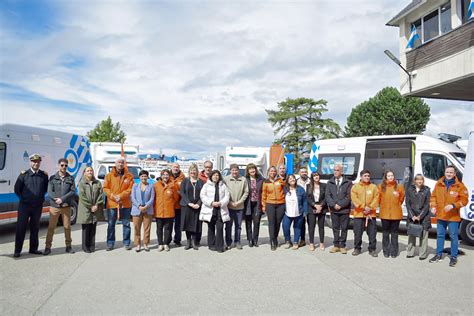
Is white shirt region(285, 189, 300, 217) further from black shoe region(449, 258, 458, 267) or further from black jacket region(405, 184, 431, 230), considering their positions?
black shoe region(449, 258, 458, 267)

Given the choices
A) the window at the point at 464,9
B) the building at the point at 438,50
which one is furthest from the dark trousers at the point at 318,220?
the window at the point at 464,9

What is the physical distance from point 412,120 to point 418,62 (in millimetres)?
27469

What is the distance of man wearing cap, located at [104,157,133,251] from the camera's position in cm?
832

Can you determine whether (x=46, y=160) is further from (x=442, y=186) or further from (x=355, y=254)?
(x=442, y=186)

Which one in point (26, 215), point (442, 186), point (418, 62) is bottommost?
point (26, 215)

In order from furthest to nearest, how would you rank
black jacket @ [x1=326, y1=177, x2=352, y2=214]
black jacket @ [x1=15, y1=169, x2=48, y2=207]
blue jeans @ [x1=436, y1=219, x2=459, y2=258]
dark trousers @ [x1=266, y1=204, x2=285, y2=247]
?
1. dark trousers @ [x1=266, y1=204, x2=285, y2=247]
2. black jacket @ [x1=326, y1=177, x2=352, y2=214]
3. black jacket @ [x1=15, y1=169, x2=48, y2=207]
4. blue jeans @ [x1=436, y1=219, x2=459, y2=258]

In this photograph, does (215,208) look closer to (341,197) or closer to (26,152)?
(341,197)

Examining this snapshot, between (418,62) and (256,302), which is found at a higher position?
(418,62)

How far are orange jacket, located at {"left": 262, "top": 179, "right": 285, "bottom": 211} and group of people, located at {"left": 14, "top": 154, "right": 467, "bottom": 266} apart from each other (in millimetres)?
21

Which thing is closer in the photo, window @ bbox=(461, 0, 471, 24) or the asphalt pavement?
the asphalt pavement

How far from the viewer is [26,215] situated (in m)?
7.64

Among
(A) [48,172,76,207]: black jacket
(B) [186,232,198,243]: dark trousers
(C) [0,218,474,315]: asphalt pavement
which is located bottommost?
(C) [0,218,474,315]: asphalt pavement

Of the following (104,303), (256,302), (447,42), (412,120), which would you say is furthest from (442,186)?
(412,120)

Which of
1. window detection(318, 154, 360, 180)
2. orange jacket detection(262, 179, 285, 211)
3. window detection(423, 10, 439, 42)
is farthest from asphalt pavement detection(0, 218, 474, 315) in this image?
window detection(423, 10, 439, 42)
